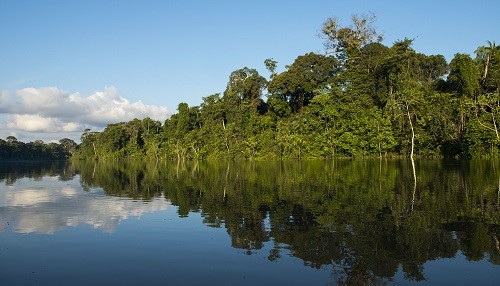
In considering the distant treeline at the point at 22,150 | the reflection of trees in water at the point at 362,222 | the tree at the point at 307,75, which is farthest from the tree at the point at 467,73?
the distant treeline at the point at 22,150

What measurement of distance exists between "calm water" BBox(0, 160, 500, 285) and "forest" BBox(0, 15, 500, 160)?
3379 centimetres

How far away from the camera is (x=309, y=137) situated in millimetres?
80438

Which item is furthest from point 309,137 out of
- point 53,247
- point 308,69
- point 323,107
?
point 53,247

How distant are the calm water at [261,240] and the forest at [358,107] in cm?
3379

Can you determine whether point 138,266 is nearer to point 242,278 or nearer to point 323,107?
point 242,278

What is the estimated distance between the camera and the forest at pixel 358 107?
64.4 m

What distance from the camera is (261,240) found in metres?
12.7

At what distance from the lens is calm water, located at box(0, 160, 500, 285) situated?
929 cm

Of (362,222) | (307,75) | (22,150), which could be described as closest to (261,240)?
(362,222)

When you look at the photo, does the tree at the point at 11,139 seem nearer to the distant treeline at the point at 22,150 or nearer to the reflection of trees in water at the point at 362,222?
the distant treeline at the point at 22,150

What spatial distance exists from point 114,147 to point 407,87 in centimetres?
11321

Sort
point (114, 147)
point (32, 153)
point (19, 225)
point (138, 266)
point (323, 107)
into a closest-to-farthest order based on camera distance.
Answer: point (138, 266) → point (19, 225) → point (323, 107) → point (114, 147) → point (32, 153)

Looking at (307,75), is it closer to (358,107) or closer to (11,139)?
(358,107)

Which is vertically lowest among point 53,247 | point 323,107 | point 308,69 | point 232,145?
point 53,247
